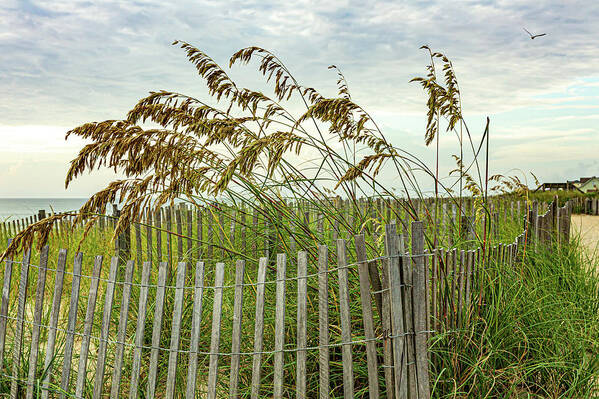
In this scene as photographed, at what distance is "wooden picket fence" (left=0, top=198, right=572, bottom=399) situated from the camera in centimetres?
255

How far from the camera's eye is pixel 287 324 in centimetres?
347

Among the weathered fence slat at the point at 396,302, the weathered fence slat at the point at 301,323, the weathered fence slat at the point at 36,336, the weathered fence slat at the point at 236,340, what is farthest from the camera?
the weathered fence slat at the point at 36,336

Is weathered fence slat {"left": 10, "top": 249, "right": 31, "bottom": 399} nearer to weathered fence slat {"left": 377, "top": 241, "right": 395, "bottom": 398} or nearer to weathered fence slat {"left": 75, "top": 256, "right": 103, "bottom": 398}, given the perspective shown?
weathered fence slat {"left": 75, "top": 256, "right": 103, "bottom": 398}

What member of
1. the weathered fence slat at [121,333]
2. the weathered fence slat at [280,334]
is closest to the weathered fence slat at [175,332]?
the weathered fence slat at [121,333]

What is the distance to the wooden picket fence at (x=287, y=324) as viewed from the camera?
2.55 metres

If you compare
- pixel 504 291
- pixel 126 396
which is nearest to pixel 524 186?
pixel 504 291

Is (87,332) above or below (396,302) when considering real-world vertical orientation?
below

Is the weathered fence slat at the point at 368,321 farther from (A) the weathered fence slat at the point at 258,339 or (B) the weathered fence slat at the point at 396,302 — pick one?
(A) the weathered fence slat at the point at 258,339

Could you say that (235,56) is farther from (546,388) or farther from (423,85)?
Answer: (546,388)

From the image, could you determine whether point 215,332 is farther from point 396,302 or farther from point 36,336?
point 36,336

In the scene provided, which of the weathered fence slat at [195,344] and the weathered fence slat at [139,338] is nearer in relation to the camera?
the weathered fence slat at [195,344]

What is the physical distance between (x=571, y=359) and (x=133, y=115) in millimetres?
3682

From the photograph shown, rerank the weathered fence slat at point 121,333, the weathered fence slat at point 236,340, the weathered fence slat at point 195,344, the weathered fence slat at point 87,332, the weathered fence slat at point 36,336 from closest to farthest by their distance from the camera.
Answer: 1. the weathered fence slat at point 236,340
2. the weathered fence slat at point 195,344
3. the weathered fence slat at point 121,333
4. the weathered fence slat at point 87,332
5. the weathered fence slat at point 36,336

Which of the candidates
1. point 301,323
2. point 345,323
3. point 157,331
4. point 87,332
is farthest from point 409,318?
point 87,332
